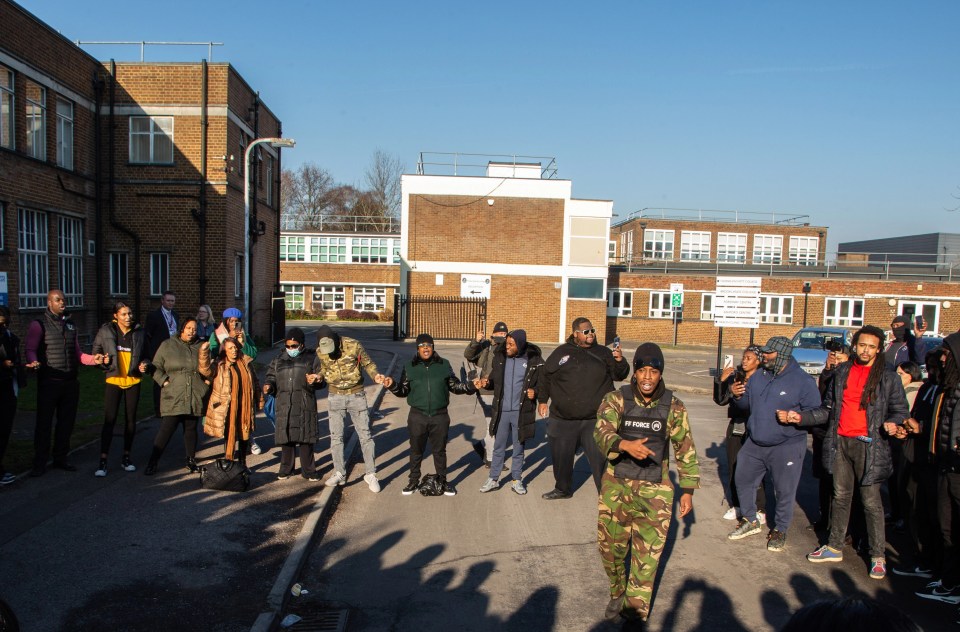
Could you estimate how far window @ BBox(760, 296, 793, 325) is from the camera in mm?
36312

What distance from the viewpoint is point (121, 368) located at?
27.4 feet

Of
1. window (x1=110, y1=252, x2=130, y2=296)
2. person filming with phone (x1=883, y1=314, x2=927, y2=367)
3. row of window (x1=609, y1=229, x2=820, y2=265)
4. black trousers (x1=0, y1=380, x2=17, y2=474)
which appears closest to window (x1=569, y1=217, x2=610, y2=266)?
row of window (x1=609, y1=229, x2=820, y2=265)

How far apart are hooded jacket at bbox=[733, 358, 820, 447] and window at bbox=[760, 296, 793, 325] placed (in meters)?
31.8

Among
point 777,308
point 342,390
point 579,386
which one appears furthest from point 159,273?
point 777,308

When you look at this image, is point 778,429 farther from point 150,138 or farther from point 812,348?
point 150,138

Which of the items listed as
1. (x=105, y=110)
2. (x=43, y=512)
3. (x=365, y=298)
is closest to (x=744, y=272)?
(x=365, y=298)

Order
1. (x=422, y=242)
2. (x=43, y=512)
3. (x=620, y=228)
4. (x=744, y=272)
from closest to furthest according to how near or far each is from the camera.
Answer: (x=43, y=512)
(x=422, y=242)
(x=744, y=272)
(x=620, y=228)

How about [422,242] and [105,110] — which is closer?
[105,110]

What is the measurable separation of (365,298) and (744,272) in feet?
86.8

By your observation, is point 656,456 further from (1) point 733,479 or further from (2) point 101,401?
(2) point 101,401

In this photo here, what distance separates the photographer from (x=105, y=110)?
20.4 m

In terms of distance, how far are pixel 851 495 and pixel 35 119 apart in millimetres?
19149

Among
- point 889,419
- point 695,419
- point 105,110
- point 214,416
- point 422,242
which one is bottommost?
point 695,419

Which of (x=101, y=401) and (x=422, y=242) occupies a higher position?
(x=422, y=242)
